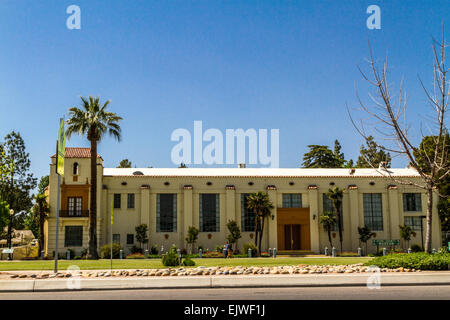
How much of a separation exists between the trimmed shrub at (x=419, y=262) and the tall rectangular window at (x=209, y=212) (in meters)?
29.2

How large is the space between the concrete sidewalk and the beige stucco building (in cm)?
3076

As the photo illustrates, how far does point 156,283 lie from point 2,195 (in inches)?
2296

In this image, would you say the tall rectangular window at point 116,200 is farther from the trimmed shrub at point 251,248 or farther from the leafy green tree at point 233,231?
the trimmed shrub at point 251,248

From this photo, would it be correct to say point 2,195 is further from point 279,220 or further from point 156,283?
point 156,283

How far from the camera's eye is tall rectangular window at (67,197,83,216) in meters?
47.6

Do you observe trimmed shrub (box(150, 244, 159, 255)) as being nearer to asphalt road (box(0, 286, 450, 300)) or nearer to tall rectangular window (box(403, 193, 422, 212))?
tall rectangular window (box(403, 193, 422, 212))

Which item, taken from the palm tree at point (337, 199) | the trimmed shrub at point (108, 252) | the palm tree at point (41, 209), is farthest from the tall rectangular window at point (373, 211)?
the palm tree at point (41, 209)

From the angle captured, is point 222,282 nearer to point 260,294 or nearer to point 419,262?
point 260,294

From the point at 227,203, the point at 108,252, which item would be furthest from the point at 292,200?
the point at 108,252

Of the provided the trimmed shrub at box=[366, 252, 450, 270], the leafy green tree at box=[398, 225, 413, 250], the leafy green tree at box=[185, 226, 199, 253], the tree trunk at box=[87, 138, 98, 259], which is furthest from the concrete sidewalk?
the leafy green tree at box=[398, 225, 413, 250]

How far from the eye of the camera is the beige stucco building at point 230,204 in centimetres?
4881

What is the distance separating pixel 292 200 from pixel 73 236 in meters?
22.2

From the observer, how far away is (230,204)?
49.9m
